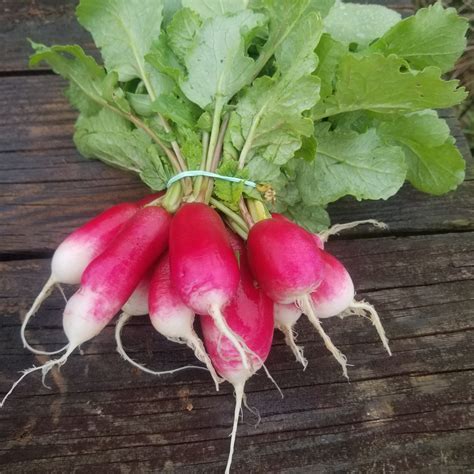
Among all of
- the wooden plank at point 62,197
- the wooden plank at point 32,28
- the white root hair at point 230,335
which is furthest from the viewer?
the wooden plank at point 32,28

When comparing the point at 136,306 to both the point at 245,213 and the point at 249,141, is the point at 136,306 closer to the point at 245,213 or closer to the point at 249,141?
the point at 245,213

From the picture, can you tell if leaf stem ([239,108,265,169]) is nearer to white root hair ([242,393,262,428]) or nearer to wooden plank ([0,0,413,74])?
white root hair ([242,393,262,428])

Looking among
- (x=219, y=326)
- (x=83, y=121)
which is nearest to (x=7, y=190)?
(x=83, y=121)

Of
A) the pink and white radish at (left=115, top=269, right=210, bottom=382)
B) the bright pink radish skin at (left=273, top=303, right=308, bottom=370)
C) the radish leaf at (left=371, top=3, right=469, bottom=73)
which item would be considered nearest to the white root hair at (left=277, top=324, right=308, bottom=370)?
the bright pink radish skin at (left=273, top=303, right=308, bottom=370)

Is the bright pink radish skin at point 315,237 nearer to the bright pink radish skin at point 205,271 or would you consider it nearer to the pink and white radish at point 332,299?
the pink and white radish at point 332,299

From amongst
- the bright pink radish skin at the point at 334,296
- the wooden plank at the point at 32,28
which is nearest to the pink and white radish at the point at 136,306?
the bright pink radish skin at the point at 334,296

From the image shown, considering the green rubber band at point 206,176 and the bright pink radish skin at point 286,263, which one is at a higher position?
the green rubber band at point 206,176

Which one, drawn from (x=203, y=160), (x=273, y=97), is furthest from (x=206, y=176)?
(x=273, y=97)
